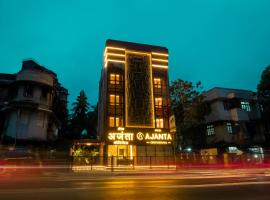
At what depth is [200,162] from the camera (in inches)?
1111

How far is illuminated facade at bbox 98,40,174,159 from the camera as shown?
33.4 meters

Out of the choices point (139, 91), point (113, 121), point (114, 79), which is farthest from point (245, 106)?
point (113, 121)

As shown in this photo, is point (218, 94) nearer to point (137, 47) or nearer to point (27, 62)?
point (137, 47)

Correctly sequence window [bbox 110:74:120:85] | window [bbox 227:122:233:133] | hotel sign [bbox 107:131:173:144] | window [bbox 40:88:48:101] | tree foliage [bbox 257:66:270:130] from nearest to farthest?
1. hotel sign [bbox 107:131:173:144]
2. window [bbox 110:74:120:85]
3. window [bbox 40:88:48:101]
4. window [bbox 227:122:233:133]
5. tree foliage [bbox 257:66:270:130]

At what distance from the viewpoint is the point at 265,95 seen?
41.5 metres

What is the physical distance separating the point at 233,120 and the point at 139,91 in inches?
696

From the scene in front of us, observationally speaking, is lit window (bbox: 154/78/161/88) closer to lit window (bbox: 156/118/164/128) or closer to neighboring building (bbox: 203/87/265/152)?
lit window (bbox: 156/118/164/128)

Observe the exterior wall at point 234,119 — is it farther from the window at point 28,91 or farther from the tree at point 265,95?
the window at point 28,91

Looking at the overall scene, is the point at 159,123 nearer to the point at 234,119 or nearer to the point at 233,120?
the point at 233,120

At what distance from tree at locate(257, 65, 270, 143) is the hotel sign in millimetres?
19359

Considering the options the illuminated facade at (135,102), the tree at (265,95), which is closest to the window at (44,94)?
the illuminated facade at (135,102)

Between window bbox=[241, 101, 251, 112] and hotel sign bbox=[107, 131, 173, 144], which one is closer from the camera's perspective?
hotel sign bbox=[107, 131, 173, 144]

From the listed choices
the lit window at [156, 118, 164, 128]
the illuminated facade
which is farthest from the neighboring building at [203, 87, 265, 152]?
the lit window at [156, 118, 164, 128]

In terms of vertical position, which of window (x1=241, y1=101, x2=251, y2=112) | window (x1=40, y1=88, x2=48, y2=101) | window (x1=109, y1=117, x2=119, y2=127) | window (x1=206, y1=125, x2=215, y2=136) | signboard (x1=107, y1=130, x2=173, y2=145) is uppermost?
window (x1=40, y1=88, x2=48, y2=101)
